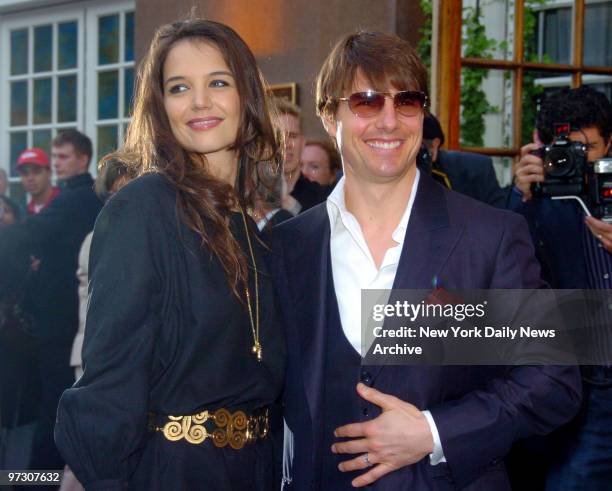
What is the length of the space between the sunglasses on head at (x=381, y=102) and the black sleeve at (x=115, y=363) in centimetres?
69

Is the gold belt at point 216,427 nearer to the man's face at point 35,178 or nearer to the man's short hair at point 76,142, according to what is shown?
the man's short hair at point 76,142

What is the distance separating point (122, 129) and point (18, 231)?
146 inches

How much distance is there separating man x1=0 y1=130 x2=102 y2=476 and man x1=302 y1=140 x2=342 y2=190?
46.5 inches

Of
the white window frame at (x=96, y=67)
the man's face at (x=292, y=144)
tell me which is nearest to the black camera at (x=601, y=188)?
the man's face at (x=292, y=144)

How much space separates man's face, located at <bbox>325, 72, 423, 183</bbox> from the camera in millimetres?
2469

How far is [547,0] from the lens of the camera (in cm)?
517

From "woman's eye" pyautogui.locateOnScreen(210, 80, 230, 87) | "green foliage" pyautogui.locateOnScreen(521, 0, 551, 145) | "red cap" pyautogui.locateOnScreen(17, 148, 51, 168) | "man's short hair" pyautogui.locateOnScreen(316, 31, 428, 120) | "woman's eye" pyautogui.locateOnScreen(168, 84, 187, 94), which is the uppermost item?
"green foliage" pyautogui.locateOnScreen(521, 0, 551, 145)

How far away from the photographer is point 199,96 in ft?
7.84

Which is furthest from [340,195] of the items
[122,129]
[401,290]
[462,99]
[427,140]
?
[122,129]

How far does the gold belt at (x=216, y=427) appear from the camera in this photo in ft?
7.04

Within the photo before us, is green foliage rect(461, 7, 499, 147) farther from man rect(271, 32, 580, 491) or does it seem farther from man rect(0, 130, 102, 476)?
man rect(271, 32, 580, 491)

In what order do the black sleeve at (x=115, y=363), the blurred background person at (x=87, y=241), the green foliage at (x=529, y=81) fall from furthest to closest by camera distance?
the green foliage at (x=529, y=81), the blurred background person at (x=87, y=241), the black sleeve at (x=115, y=363)

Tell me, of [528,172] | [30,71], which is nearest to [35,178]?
[30,71]

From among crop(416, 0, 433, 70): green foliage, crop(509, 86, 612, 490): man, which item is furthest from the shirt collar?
crop(416, 0, 433, 70): green foliage
